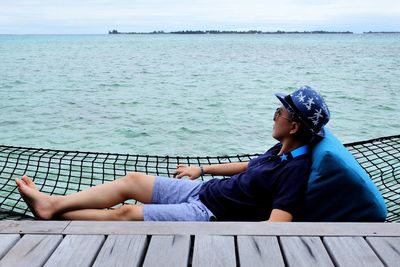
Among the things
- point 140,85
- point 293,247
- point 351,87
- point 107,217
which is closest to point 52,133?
point 107,217

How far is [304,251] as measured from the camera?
169 centimetres

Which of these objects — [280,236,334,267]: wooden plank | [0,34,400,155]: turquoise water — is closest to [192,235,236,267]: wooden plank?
[280,236,334,267]: wooden plank

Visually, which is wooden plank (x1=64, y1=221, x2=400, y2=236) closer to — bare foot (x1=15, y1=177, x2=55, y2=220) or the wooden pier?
the wooden pier

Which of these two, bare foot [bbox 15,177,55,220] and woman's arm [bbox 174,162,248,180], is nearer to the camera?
bare foot [bbox 15,177,55,220]

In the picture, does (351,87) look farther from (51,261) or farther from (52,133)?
(51,261)

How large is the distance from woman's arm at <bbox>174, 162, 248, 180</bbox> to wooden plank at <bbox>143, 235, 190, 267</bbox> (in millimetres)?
1001

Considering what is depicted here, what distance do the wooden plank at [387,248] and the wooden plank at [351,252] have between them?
2 centimetres

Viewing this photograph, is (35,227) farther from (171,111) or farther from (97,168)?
(171,111)

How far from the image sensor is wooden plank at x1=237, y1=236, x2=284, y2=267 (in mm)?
1620

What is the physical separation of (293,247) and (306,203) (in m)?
0.42

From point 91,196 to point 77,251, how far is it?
0.67 metres

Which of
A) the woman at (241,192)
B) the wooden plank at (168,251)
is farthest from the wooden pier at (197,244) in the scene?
the woman at (241,192)

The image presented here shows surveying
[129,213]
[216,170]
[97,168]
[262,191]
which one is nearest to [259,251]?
[262,191]

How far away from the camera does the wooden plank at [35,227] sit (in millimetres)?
1815
